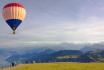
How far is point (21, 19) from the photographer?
8194cm

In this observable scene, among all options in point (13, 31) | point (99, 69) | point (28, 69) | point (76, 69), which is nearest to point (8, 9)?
point (13, 31)

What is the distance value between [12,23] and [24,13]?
5595 mm

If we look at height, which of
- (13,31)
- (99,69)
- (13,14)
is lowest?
A: (99,69)

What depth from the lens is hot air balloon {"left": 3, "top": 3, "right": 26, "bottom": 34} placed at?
7963cm

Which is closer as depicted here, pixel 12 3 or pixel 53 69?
pixel 53 69

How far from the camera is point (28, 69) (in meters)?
78.5

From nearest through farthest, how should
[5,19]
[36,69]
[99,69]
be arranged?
[99,69], [36,69], [5,19]

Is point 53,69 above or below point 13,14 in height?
below

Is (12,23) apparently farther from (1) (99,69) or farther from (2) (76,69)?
(1) (99,69)

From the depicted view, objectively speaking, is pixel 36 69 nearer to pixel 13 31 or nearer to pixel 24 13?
pixel 13 31

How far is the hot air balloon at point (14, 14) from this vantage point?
261ft

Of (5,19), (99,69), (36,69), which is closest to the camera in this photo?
(99,69)

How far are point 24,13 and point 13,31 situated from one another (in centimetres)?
812

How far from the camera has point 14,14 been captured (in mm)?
80438
